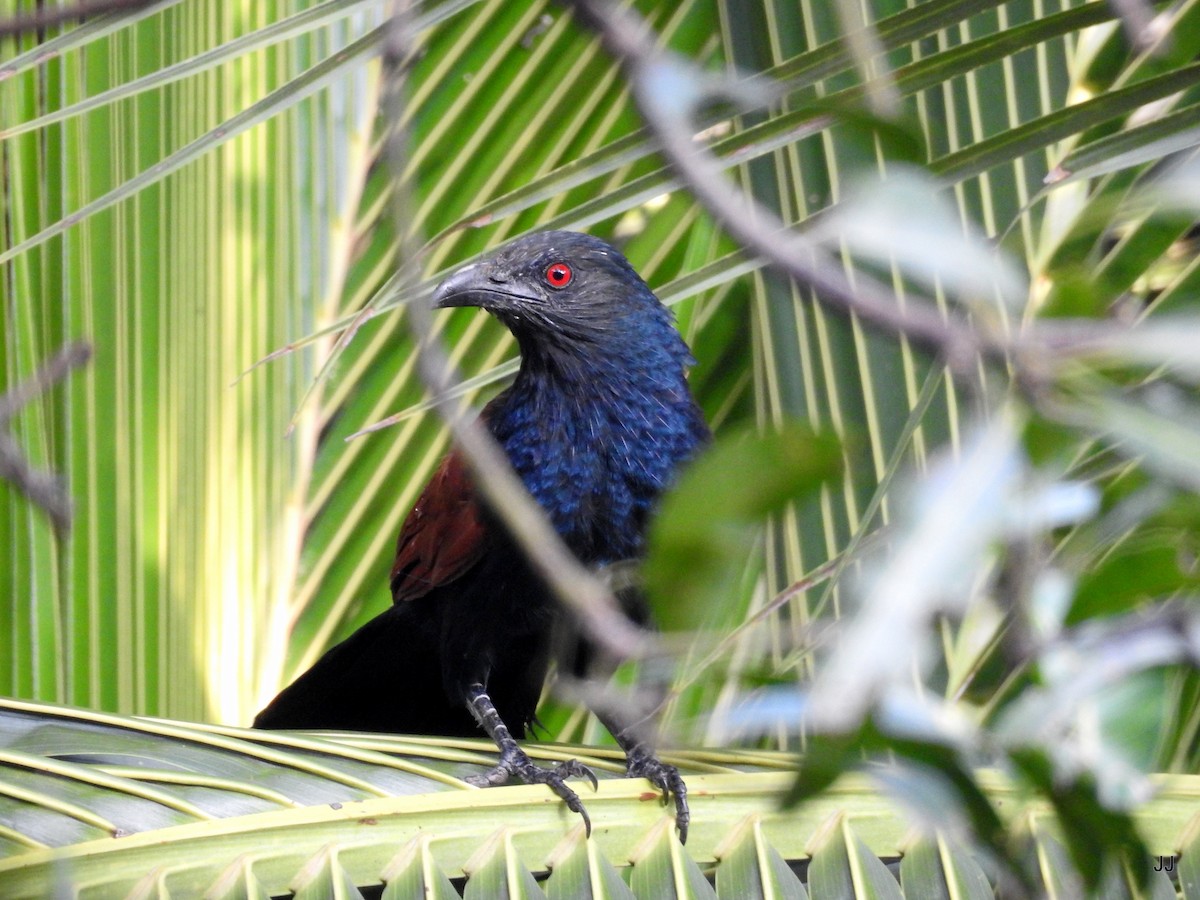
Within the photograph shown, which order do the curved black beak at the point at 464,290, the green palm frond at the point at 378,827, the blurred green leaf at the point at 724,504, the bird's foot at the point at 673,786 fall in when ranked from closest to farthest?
the blurred green leaf at the point at 724,504 < the green palm frond at the point at 378,827 < the bird's foot at the point at 673,786 < the curved black beak at the point at 464,290

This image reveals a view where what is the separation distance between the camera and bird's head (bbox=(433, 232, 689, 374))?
237 cm

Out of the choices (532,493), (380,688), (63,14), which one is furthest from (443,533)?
(63,14)

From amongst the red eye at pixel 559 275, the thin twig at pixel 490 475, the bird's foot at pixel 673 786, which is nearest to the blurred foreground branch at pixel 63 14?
the thin twig at pixel 490 475

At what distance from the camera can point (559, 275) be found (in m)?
2.43

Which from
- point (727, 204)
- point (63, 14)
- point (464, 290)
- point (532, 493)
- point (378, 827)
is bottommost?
point (378, 827)

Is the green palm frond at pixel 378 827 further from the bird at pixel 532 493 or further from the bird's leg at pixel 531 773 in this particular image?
the bird at pixel 532 493

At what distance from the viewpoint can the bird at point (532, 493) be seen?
7.26 ft

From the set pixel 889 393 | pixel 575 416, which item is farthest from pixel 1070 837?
pixel 575 416

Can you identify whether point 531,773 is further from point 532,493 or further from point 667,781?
point 532,493

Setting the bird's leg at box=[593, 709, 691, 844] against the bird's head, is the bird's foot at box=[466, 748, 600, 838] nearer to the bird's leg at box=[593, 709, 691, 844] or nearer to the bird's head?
the bird's leg at box=[593, 709, 691, 844]

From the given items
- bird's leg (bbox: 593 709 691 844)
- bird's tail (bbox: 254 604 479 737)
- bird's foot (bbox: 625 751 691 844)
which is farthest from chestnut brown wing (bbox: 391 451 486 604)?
bird's foot (bbox: 625 751 691 844)

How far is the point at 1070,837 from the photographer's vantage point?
1.34ft

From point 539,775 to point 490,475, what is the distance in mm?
1253

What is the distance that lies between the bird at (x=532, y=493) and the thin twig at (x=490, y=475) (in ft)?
5.36
